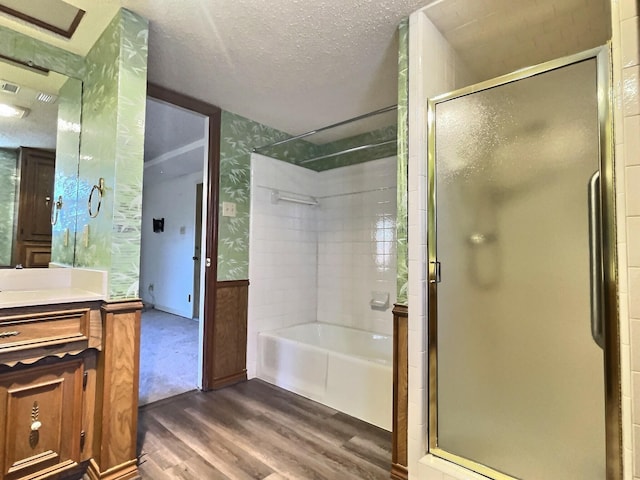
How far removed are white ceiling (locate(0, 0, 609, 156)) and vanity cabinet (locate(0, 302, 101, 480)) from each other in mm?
1442

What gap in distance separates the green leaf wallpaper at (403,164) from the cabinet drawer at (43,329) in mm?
1484

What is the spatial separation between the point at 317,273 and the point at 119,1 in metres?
2.58

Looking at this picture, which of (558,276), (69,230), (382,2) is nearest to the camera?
(558,276)

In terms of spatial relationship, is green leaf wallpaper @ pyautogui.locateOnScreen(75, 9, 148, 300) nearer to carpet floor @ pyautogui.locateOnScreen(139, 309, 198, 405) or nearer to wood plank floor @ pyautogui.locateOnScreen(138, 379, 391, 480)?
wood plank floor @ pyautogui.locateOnScreen(138, 379, 391, 480)

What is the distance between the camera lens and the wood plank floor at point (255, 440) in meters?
1.62

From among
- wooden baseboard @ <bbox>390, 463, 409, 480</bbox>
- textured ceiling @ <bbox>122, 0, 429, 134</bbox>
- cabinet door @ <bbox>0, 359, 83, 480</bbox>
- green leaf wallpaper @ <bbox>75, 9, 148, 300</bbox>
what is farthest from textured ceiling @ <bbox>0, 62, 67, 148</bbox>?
wooden baseboard @ <bbox>390, 463, 409, 480</bbox>

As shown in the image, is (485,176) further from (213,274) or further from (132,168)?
(213,274)

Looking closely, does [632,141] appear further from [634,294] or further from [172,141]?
[172,141]

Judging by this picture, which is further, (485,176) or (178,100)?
(178,100)

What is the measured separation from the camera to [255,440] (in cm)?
189

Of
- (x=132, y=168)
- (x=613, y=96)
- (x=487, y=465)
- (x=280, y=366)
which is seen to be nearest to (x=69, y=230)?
(x=132, y=168)

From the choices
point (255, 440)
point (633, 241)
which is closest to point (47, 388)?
point (255, 440)

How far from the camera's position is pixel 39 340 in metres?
1.38

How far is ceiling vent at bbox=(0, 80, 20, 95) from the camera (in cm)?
178
